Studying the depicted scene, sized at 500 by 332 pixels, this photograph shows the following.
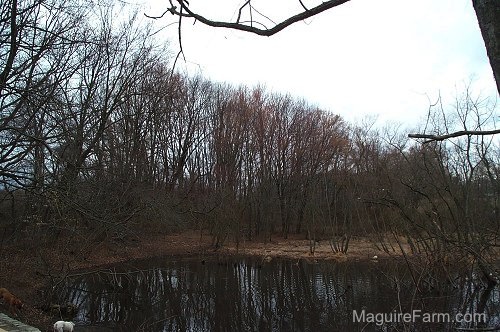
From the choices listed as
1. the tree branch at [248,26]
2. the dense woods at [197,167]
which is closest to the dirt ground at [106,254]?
the dense woods at [197,167]

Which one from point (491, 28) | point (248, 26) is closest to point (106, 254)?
point (248, 26)

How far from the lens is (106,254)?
72.0 ft

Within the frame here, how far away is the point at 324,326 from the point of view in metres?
10.4

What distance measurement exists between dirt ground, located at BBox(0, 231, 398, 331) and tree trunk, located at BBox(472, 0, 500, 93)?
33.3ft

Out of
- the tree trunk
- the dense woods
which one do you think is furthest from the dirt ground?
the tree trunk

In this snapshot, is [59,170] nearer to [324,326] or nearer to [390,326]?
[324,326]

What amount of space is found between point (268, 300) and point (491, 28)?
13117mm

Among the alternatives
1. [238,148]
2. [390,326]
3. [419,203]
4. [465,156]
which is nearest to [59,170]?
[390,326]

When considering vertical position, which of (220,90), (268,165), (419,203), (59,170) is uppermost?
(220,90)

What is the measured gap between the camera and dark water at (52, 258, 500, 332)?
35.1 feet

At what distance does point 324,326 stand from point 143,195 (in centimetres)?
1405

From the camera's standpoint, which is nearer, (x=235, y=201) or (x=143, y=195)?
(x=143, y=195)

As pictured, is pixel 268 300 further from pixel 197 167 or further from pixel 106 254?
pixel 197 167

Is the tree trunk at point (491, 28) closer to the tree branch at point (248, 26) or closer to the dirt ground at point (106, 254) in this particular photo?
the tree branch at point (248, 26)
